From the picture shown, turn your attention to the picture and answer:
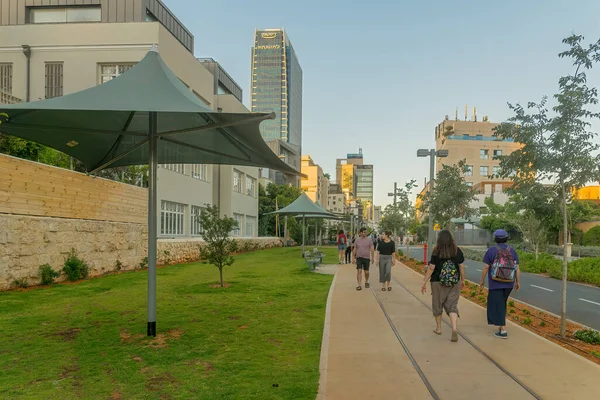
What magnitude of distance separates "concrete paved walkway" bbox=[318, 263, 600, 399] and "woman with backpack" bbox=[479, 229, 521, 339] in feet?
1.01

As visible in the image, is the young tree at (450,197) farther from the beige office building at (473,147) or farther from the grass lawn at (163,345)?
the beige office building at (473,147)

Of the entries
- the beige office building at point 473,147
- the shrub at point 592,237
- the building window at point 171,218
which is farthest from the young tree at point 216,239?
the beige office building at point 473,147

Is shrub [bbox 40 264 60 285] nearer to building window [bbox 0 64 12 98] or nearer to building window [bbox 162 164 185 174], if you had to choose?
building window [bbox 162 164 185 174]

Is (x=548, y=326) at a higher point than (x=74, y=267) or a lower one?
lower

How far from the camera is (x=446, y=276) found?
798 cm

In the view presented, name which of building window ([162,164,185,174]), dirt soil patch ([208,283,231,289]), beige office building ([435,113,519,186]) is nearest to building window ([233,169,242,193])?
building window ([162,164,185,174])

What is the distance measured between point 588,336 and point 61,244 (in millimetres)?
13264

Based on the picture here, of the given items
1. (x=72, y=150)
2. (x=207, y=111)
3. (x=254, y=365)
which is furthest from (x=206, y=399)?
(x=72, y=150)

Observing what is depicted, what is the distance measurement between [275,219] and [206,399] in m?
52.1

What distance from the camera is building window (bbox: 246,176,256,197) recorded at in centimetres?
4409

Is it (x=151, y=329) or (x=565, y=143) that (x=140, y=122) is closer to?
(x=151, y=329)

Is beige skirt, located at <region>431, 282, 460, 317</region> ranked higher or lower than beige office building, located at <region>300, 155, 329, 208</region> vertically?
lower

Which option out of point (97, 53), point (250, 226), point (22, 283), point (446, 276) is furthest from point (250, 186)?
point (446, 276)

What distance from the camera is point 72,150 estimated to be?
10.0m
